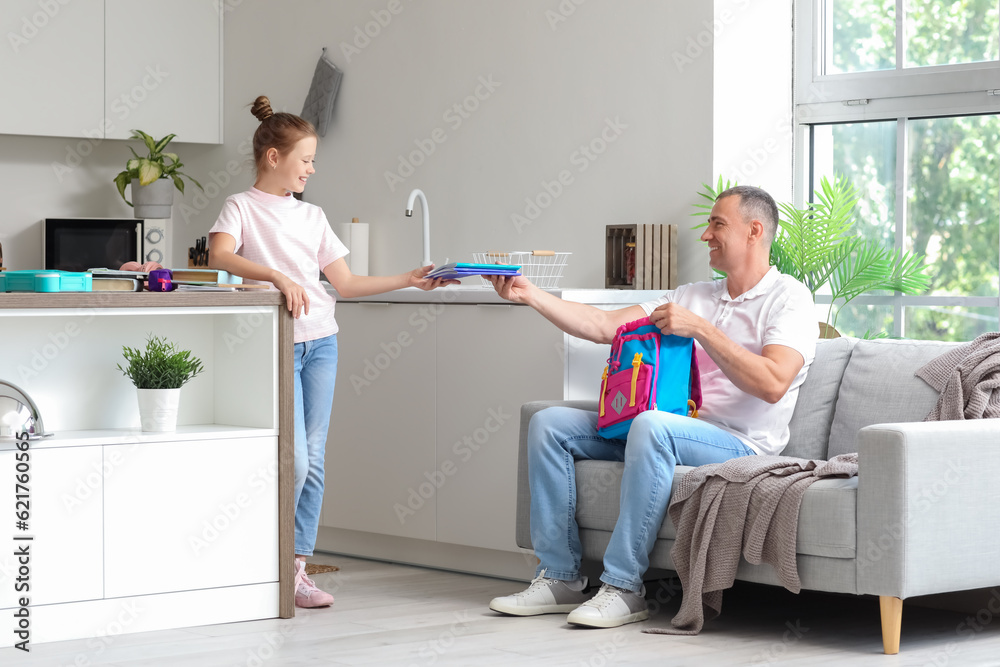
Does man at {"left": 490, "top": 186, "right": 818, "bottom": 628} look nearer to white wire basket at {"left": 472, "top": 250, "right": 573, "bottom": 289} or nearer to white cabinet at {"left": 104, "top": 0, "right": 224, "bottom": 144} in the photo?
white wire basket at {"left": 472, "top": 250, "right": 573, "bottom": 289}

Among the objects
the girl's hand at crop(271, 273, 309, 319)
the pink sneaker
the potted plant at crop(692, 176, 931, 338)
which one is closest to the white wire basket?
the potted plant at crop(692, 176, 931, 338)

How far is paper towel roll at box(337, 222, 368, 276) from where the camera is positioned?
4988 mm

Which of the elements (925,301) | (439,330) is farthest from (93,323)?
(925,301)

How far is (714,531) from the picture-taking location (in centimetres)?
306

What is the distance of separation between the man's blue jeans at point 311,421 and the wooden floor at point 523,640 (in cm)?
24

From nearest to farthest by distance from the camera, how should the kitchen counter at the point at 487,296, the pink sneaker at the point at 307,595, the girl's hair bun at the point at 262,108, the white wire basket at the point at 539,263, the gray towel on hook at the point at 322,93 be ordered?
the pink sneaker at the point at 307,595, the girl's hair bun at the point at 262,108, the kitchen counter at the point at 487,296, the white wire basket at the point at 539,263, the gray towel on hook at the point at 322,93

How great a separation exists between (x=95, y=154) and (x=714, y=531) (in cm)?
371

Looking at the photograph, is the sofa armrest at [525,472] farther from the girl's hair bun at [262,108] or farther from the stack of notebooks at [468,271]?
the girl's hair bun at [262,108]

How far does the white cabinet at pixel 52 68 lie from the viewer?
521 centimetres

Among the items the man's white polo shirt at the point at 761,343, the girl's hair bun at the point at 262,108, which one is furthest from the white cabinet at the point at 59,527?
the man's white polo shirt at the point at 761,343

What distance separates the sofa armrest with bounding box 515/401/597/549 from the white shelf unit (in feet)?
2.16

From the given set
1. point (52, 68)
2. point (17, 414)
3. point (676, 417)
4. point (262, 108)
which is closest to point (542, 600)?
point (676, 417)

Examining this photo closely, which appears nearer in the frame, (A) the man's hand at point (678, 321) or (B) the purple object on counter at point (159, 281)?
(B) the purple object on counter at point (159, 281)

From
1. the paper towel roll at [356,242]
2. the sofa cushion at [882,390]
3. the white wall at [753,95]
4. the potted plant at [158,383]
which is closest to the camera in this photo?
the potted plant at [158,383]
